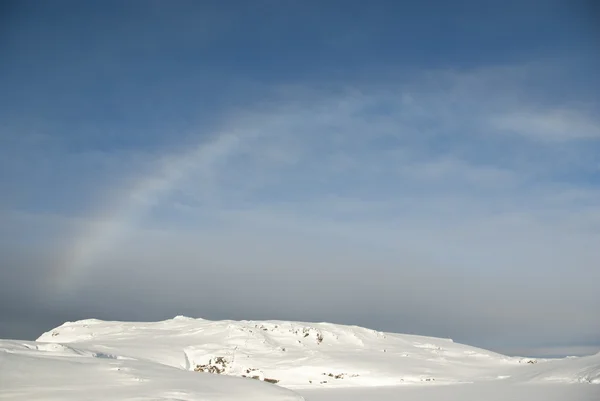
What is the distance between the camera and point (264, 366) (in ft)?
182

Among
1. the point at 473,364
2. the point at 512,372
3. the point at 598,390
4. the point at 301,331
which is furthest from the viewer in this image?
the point at 301,331

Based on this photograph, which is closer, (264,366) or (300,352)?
(264,366)

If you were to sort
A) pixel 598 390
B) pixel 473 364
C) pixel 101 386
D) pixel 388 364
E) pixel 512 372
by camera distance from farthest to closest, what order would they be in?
pixel 473 364 → pixel 388 364 → pixel 512 372 → pixel 598 390 → pixel 101 386

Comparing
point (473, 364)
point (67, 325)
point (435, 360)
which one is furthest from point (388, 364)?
point (67, 325)

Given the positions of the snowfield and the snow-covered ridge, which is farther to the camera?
the snow-covered ridge

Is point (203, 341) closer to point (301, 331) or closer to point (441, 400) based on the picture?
point (301, 331)

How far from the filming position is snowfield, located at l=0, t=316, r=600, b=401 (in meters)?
23.0

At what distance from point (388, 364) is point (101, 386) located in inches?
1563

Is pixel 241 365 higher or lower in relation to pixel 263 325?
lower

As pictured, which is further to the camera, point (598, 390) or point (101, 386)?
point (598, 390)

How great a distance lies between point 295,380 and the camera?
5200 centimetres

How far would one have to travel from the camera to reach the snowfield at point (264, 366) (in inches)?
907

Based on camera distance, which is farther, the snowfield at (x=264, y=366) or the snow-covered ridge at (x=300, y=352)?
the snow-covered ridge at (x=300, y=352)

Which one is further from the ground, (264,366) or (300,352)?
(300,352)
